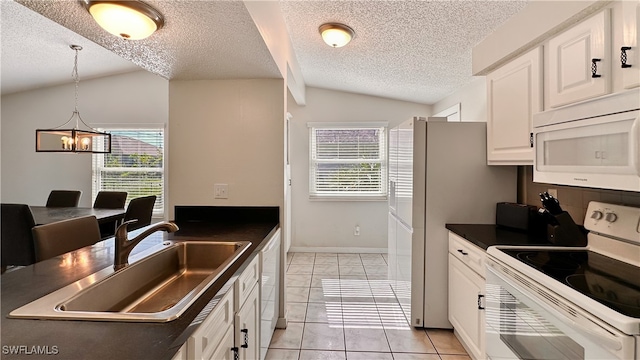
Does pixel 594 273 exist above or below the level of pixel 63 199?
below

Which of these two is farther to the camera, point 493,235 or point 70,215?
point 70,215

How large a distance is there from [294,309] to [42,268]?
6.53 feet

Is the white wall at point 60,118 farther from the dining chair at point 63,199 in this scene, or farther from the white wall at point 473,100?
the white wall at point 473,100

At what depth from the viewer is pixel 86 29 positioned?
1.61 metres

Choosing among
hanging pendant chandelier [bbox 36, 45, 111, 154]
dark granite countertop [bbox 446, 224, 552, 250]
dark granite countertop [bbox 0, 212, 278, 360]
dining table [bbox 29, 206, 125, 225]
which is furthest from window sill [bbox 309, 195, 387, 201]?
dark granite countertop [bbox 0, 212, 278, 360]

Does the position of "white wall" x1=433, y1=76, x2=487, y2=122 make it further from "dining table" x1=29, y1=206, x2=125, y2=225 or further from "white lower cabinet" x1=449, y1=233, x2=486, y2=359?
"dining table" x1=29, y1=206, x2=125, y2=225

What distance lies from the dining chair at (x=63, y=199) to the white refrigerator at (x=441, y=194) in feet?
15.2

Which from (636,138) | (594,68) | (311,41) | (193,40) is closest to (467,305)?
(636,138)

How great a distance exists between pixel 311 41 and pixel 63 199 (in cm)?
417

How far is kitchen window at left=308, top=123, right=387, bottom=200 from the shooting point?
15.6 feet

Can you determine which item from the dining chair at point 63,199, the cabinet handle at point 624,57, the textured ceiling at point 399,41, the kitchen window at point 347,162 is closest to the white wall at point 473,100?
the textured ceiling at point 399,41

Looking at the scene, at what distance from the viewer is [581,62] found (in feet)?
4.85

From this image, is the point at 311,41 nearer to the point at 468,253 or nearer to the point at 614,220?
the point at 468,253

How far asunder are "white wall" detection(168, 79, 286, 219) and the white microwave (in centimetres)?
171
